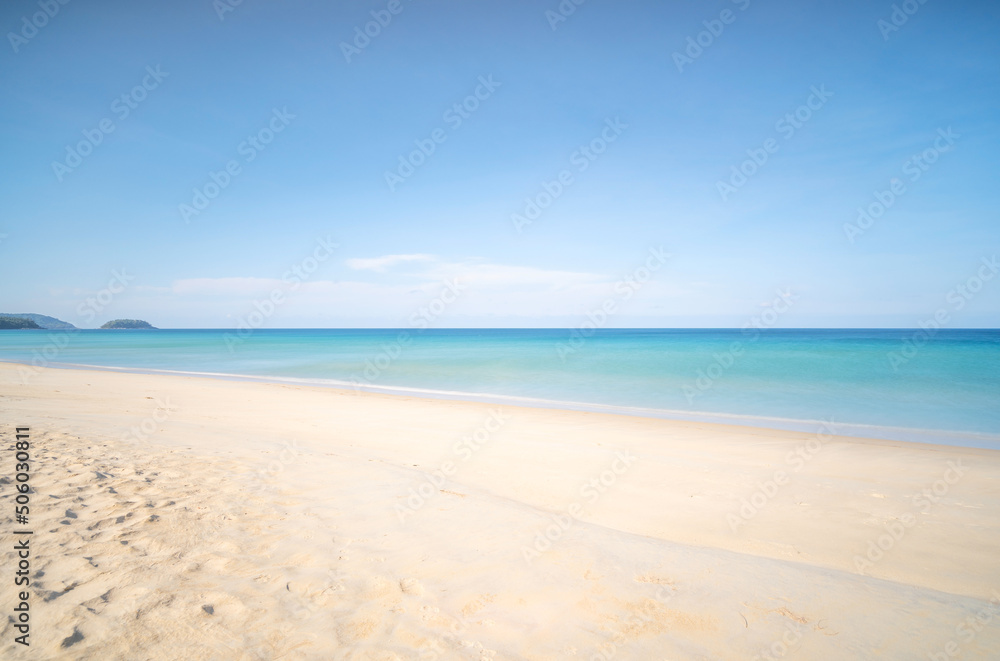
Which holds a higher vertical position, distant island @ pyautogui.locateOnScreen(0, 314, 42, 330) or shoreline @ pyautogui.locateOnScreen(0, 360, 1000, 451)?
distant island @ pyautogui.locateOnScreen(0, 314, 42, 330)

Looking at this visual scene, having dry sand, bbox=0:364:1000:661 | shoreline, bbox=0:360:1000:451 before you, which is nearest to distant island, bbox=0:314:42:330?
shoreline, bbox=0:360:1000:451

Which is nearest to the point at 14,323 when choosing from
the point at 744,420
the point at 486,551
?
the point at 486,551

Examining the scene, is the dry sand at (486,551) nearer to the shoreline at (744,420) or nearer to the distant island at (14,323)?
the shoreline at (744,420)

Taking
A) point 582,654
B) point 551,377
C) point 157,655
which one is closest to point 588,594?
point 582,654

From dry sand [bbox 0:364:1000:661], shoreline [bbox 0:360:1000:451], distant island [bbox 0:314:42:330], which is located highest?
distant island [bbox 0:314:42:330]

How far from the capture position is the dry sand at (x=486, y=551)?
2717 millimetres

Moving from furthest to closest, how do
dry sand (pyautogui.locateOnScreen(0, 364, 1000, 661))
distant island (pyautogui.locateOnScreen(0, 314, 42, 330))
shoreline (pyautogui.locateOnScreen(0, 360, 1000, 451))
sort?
distant island (pyautogui.locateOnScreen(0, 314, 42, 330))
shoreline (pyautogui.locateOnScreen(0, 360, 1000, 451))
dry sand (pyautogui.locateOnScreen(0, 364, 1000, 661))

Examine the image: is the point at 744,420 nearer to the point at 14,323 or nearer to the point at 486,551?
the point at 486,551

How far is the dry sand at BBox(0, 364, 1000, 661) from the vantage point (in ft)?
8.91

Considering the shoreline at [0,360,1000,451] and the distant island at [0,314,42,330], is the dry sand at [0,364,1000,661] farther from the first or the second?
the distant island at [0,314,42,330]

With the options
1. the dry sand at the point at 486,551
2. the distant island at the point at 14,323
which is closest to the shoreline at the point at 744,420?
the dry sand at the point at 486,551

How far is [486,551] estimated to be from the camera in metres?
3.86

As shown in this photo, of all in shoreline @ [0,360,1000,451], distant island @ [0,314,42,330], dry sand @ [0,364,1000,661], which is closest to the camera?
dry sand @ [0,364,1000,661]

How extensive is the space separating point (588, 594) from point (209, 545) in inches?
121
